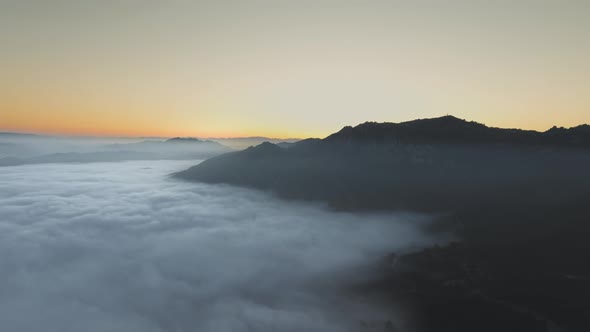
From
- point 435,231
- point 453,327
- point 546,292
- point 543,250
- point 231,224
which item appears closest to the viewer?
point 453,327

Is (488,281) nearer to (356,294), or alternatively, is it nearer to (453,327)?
(453,327)

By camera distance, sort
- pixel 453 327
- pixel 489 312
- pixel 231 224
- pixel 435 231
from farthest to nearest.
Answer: pixel 231 224, pixel 435 231, pixel 489 312, pixel 453 327

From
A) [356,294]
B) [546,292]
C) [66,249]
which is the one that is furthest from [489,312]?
[66,249]

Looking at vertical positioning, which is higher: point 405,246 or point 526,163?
point 526,163

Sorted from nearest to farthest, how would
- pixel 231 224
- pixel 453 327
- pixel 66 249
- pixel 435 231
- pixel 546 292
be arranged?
pixel 453 327
pixel 546 292
pixel 66 249
pixel 435 231
pixel 231 224

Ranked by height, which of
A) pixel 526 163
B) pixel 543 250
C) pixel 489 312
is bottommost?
pixel 489 312

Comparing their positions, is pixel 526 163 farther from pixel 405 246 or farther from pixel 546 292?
pixel 546 292

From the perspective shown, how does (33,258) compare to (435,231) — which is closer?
(33,258)

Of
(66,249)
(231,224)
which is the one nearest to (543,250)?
(231,224)

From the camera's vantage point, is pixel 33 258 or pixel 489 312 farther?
pixel 33 258
